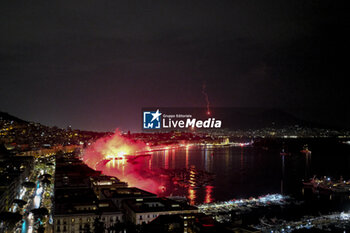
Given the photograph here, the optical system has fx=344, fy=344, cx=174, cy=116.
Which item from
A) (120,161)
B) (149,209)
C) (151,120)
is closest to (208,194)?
(151,120)

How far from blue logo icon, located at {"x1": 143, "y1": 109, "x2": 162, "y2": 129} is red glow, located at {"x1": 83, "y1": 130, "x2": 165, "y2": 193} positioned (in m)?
4.06

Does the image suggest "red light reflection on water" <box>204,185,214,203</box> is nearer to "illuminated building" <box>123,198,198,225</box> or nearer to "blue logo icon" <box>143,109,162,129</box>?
"blue logo icon" <box>143,109,162,129</box>

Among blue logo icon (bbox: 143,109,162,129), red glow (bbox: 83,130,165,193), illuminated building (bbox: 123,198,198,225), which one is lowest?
red glow (bbox: 83,130,165,193)

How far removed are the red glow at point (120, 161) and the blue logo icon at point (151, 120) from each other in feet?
13.3

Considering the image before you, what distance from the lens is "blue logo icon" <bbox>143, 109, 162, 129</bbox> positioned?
11406 mm

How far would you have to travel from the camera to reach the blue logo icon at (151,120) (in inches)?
449

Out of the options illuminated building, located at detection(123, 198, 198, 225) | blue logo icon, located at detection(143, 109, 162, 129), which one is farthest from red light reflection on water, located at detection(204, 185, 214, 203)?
illuminated building, located at detection(123, 198, 198, 225)

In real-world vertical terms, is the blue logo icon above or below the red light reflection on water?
above

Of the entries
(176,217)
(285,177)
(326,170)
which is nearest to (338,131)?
(326,170)

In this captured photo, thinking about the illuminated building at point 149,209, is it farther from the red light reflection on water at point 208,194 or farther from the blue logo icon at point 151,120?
the red light reflection on water at point 208,194

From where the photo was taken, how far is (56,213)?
281 inches

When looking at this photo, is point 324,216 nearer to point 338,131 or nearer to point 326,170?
point 326,170

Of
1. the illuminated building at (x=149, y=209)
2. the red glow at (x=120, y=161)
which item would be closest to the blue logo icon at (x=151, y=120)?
the illuminated building at (x=149, y=209)

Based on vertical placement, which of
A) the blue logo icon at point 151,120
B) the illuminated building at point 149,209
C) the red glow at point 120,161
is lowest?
the red glow at point 120,161
